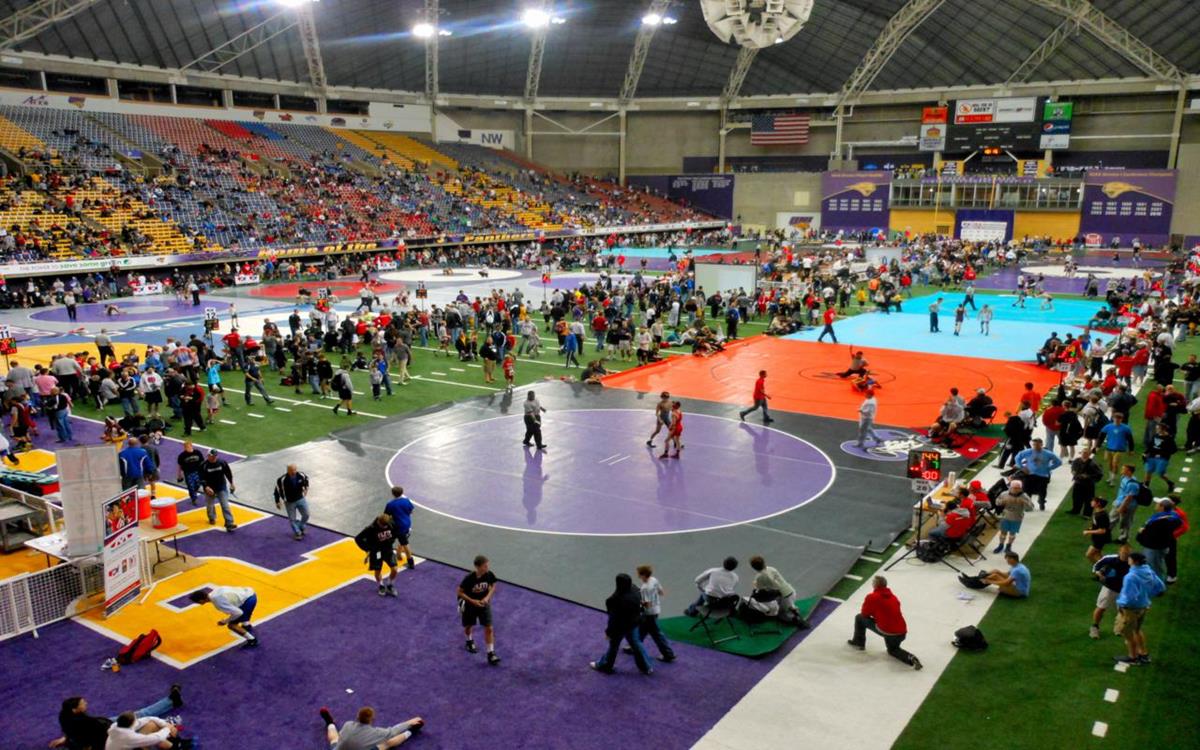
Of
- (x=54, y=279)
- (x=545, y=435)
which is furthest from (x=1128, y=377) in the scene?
(x=54, y=279)

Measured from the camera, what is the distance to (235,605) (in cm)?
1091

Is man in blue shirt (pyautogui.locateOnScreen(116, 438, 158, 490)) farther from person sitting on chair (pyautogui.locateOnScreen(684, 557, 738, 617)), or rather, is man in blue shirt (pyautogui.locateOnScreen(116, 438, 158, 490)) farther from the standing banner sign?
person sitting on chair (pyautogui.locateOnScreen(684, 557, 738, 617))

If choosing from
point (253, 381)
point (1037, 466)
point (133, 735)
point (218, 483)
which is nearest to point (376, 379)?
point (253, 381)

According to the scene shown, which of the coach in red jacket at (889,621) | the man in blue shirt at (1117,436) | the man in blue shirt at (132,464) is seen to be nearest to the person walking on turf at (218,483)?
the man in blue shirt at (132,464)

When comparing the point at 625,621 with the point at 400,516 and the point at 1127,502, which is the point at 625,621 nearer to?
the point at 400,516

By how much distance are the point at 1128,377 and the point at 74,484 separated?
79.7 feet

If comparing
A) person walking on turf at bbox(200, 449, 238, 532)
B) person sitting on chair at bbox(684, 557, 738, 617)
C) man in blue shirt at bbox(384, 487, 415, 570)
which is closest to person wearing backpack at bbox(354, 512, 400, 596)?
man in blue shirt at bbox(384, 487, 415, 570)

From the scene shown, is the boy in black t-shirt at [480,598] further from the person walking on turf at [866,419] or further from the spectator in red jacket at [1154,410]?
the spectator in red jacket at [1154,410]

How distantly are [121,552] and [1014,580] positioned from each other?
12508mm

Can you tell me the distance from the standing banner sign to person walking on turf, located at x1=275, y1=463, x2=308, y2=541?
2.27 m

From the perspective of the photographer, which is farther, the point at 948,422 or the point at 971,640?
the point at 948,422

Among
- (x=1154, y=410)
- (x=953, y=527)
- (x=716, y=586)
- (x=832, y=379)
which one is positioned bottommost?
(x=716, y=586)

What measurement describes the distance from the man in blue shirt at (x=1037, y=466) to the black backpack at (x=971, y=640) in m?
5.35

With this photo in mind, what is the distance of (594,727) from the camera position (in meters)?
9.27
